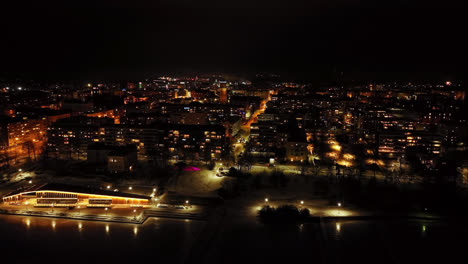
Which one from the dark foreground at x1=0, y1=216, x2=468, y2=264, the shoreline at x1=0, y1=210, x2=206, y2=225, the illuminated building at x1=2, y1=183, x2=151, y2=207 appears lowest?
the dark foreground at x1=0, y1=216, x2=468, y2=264

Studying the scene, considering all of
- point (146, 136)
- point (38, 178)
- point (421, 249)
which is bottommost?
point (421, 249)

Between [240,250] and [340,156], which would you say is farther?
[340,156]

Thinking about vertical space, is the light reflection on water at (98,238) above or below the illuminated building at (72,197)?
below

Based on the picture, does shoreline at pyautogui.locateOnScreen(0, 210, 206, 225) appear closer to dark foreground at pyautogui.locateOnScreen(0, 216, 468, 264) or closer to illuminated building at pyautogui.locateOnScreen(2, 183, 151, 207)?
dark foreground at pyautogui.locateOnScreen(0, 216, 468, 264)

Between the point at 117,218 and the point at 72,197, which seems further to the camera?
the point at 72,197

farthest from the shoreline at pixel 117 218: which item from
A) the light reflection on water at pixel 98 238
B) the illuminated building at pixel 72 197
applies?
the illuminated building at pixel 72 197

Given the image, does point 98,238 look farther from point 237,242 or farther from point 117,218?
point 237,242

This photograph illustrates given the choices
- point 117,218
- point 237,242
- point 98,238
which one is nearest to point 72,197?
point 117,218

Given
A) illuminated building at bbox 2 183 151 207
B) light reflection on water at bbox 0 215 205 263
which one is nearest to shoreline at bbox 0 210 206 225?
light reflection on water at bbox 0 215 205 263

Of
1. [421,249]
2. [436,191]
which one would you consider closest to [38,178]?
[421,249]

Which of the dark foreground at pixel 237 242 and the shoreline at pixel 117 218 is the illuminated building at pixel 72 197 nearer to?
the shoreline at pixel 117 218

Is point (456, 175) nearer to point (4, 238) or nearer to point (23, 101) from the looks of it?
point (4, 238)
